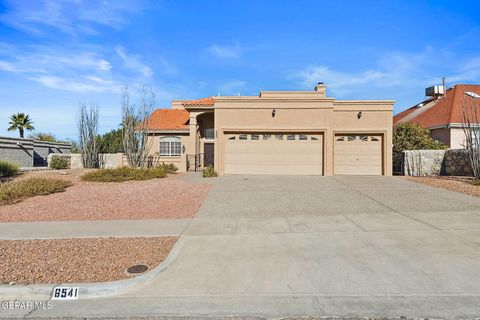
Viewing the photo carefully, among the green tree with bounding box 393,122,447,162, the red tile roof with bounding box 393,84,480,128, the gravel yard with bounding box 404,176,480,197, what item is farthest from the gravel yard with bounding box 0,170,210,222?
the red tile roof with bounding box 393,84,480,128

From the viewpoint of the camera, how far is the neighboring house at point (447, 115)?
2125 cm

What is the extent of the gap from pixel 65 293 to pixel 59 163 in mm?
21542

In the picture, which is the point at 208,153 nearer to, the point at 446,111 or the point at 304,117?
the point at 304,117

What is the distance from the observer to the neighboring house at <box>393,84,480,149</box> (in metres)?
21.2

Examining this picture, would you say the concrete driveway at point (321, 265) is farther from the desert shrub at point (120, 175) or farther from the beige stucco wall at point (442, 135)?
the beige stucco wall at point (442, 135)

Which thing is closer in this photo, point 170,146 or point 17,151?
point 170,146

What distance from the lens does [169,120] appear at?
2355 cm

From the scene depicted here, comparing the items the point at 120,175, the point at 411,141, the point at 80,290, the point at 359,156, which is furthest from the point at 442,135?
the point at 80,290

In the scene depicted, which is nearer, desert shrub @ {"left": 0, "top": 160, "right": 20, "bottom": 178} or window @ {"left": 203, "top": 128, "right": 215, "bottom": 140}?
desert shrub @ {"left": 0, "top": 160, "right": 20, "bottom": 178}

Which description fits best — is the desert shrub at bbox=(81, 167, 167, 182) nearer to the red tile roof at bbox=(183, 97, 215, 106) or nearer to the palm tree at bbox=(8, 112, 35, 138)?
the red tile roof at bbox=(183, 97, 215, 106)

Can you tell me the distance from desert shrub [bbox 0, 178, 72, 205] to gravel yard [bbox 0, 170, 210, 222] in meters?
0.47

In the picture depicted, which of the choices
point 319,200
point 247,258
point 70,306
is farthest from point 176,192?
point 70,306

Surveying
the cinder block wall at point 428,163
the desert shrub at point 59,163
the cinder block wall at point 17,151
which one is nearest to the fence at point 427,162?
the cinder block wall at point 428,163

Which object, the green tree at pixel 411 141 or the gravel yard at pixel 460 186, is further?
the green tree at pixel 411 141
